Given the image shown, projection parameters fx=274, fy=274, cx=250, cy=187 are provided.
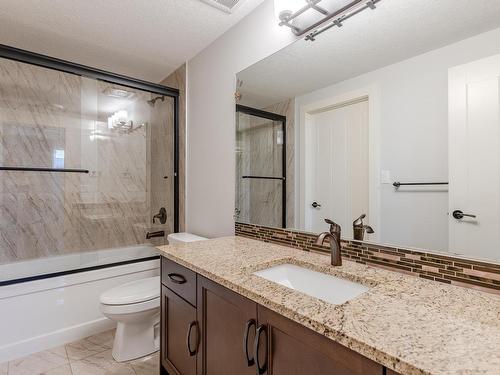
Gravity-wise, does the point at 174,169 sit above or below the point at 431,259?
above

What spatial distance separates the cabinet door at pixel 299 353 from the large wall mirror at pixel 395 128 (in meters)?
0.63

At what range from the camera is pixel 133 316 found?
5.96ft

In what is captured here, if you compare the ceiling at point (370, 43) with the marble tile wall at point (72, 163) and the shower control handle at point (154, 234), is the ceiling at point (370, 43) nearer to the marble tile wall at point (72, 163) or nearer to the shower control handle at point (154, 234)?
the marble tile wall at point (72, 163)

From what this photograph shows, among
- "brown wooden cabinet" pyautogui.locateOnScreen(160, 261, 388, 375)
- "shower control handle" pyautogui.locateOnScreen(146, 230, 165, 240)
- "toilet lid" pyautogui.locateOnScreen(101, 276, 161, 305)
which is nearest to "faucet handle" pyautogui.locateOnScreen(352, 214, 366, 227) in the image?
"brown wooden cabinet" pyautogui.locateOnScreen(160, 261, 388, 375)

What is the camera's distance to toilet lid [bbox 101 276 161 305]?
5.89 feet

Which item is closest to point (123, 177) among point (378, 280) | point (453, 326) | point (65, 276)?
point (65, 276)

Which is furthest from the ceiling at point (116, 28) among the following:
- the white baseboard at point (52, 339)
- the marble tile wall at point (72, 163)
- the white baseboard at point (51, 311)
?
the white baseboard at point (52, 339)

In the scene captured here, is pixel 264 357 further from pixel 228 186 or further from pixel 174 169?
pixel 174 169

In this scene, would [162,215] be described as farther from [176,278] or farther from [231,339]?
[231,339]

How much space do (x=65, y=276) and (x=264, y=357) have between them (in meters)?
1.96

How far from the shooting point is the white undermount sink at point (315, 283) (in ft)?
3.53

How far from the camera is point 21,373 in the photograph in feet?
5.73

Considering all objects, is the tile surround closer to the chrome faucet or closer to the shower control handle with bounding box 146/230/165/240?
the chrome faucet

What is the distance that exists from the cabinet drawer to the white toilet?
1.45ft
